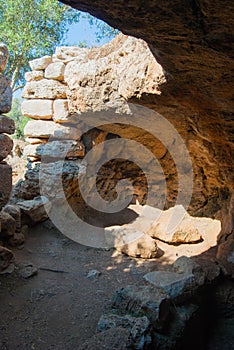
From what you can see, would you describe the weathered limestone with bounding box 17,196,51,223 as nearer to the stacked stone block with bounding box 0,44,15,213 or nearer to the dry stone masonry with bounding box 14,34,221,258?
the dry stone masonry with bounding box 14,34,221,258

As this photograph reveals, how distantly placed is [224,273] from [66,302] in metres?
2.32

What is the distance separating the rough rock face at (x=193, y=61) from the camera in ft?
4.82

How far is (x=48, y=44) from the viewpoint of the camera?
10.4 m

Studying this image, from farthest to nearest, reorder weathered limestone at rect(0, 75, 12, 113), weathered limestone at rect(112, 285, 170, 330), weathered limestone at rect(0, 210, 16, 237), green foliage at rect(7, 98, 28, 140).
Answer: green foliage at rect(7, 98, 28, 140) < weathered limestone at rect(0, 210, 16, 237) < weathered limestone at rect(0, 75, 12, 113) < weathered limestone at rect(112, 285, 170, 330)

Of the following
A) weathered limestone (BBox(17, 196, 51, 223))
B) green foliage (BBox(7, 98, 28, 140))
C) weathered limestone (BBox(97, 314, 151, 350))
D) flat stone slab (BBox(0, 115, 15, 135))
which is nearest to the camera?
weathered limestone (BBox(97, 314, 151, 350))

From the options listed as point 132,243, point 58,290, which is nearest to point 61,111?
point 132,243

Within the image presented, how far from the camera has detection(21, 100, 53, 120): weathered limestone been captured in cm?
573

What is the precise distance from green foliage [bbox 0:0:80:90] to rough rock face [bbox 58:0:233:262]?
26.9 ft

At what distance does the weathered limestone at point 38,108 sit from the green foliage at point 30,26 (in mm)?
5105

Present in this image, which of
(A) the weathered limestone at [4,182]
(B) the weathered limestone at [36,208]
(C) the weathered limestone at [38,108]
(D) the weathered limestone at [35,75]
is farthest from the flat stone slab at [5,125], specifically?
(D) the weathered limestone at [35,75]

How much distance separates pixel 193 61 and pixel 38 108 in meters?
4.33

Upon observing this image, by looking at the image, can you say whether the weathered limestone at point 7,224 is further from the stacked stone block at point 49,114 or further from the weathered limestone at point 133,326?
the weathered limestone at point 133,326

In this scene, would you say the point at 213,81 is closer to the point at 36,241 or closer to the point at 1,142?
the point at 1,142

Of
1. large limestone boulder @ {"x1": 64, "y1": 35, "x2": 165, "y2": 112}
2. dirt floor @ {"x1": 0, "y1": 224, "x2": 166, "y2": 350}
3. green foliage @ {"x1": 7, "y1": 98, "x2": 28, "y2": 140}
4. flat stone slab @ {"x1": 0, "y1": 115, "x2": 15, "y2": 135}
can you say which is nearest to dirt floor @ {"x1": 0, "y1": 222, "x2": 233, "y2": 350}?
dirt floor @ {"x1": 0, "y1": 224, "x2": 166, "y2": 350}
